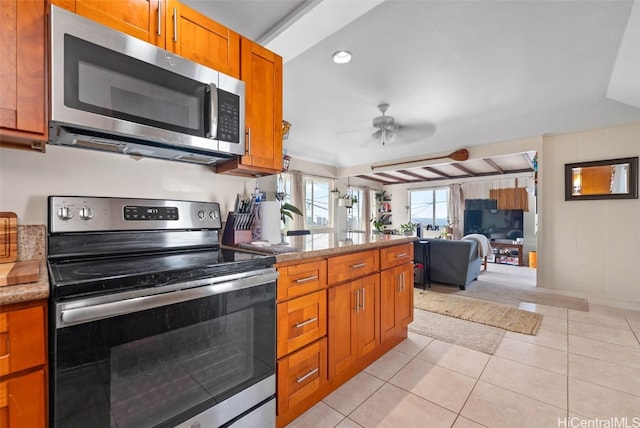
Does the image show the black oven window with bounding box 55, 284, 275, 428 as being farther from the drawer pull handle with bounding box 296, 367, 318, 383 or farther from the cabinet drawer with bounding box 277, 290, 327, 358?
the drawer pull handle with bounding box 296, 367, 318, 383

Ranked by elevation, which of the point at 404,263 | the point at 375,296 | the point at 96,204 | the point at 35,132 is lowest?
the point at 375,296

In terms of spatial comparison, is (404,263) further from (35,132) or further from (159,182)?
(35,132)

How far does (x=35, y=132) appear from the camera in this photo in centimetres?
101

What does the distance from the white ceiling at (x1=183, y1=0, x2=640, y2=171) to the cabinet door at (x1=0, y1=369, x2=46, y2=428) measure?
80.8 inches

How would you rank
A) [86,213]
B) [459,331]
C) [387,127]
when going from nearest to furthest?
1. [86,213]
2. [459,331]
3. [387,127]

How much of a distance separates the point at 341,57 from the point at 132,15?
1.71m

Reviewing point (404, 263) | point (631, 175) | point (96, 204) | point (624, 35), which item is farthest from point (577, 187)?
point (96, 204)

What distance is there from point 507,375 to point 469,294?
2206 mm

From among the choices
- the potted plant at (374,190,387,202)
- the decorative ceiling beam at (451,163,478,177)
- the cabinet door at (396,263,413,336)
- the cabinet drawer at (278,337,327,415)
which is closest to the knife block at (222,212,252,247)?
the cabinet drawer at (278,337,327,415)

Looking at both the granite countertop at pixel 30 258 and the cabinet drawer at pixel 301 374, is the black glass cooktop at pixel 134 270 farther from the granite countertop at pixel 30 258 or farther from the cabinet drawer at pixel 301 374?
the cabinet drawer at pixel 301 374

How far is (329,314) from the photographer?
5.30ft

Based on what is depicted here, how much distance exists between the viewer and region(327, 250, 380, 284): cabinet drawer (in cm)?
164

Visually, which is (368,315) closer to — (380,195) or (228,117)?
(228,117)

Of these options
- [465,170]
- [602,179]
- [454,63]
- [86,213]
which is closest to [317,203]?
[465,170]
